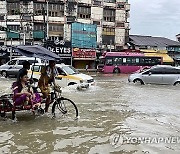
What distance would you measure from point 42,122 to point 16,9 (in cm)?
3628

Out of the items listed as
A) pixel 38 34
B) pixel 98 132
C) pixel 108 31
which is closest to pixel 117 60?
pixel 108 31

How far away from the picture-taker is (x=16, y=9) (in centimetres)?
4150

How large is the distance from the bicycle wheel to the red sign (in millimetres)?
33386

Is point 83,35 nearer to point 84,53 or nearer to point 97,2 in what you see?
point 84,53

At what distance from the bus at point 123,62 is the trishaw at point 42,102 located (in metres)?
27.6

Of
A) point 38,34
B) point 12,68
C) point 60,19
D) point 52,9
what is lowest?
point 12,68

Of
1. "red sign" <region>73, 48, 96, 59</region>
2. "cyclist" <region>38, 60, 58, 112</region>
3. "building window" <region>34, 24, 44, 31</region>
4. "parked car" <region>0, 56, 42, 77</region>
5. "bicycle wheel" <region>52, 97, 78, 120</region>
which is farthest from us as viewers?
"red sign" <region>73, 48, 96, 59</region>

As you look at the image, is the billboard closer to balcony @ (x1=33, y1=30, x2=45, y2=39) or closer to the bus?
balcony @ (x1=33, y1=30, x2=45, y2=39)

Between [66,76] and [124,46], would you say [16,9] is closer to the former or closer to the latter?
[124,46]

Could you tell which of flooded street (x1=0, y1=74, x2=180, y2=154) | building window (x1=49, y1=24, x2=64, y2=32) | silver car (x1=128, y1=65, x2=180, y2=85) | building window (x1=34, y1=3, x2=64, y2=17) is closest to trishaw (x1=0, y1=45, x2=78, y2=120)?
flooded street (x1=0, y1=74, x2=180, y2=154)

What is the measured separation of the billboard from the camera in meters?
42.2

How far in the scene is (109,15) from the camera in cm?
4597

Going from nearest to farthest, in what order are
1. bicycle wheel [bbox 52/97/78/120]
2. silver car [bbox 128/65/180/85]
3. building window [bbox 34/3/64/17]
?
1. bicycle wheel [bbox 52/97/78/120]
2. silver car [bbox 128/65/180/85]
3. building window [bbox 34/3/64/17]

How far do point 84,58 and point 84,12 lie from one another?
7066mm
